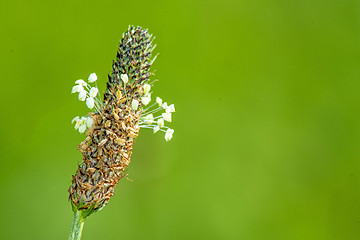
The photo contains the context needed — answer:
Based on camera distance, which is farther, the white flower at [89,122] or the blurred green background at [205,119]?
the blurred green background at [205,119]

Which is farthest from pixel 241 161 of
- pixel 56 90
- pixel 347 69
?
pixel 56 90

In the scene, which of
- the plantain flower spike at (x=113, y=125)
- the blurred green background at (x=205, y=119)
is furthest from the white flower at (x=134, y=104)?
the blurred green background at (x=205, y=119)

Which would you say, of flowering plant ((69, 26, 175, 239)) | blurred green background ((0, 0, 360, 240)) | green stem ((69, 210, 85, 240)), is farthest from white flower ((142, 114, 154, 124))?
blurred green background ((0, 0, 360, 240))

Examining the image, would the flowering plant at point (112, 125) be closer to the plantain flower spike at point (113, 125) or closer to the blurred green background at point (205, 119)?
the plantain flower spike at point (113, 125)

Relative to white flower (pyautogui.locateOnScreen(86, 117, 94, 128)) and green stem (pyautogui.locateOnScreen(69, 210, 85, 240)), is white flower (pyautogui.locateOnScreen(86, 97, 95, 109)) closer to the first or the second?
white flower (pyautogui.locateOnScreen(86, 117, 94, 128))

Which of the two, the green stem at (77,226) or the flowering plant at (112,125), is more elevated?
the flowering plant at (112,125)

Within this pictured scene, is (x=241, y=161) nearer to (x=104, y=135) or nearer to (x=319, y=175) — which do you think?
(x=319, y=175)

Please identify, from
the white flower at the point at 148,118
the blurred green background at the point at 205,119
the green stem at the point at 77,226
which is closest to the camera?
the green stem at the point at 77,226

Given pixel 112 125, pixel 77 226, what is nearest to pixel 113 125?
pixel 112 125
